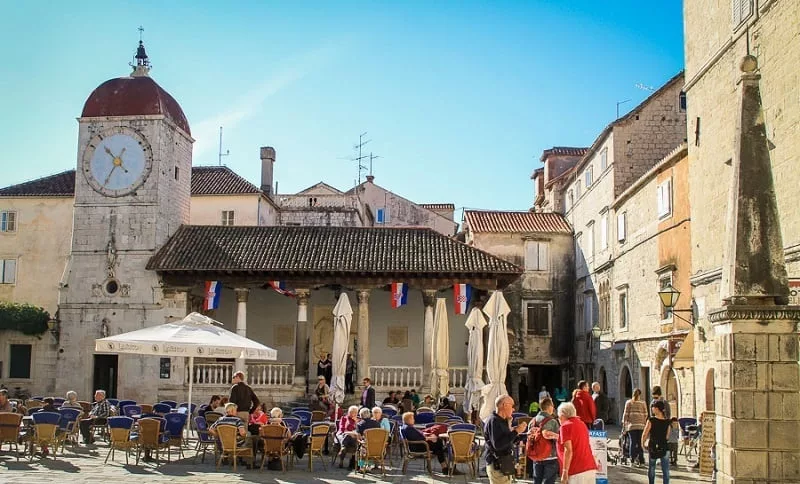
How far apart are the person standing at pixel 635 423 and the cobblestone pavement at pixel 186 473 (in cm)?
48

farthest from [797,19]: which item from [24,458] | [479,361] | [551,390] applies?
[551,390]

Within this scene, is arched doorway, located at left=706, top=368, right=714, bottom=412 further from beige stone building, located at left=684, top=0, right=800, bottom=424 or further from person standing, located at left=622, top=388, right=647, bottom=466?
person standing, located at left=622, top=388, right=647, bottom=466

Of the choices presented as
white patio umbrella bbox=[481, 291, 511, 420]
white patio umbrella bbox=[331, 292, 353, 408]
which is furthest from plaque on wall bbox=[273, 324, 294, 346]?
white patio umbrella bbox=[481, 291, 511, 420]

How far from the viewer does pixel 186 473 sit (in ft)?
46.5

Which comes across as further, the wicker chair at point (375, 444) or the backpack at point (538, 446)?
the wicker chair at point (375, 444)

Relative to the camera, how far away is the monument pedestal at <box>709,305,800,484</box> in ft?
31.0

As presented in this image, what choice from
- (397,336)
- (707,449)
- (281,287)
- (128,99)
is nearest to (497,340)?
(707,449)

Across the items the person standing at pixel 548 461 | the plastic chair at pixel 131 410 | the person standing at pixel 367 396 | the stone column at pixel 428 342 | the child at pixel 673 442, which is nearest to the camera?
the person standing at pixel 548 461

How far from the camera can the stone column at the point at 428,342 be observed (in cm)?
2678

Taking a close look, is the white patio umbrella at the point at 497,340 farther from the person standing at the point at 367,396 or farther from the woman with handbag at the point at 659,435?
the woman with handbag at the point at 659,435

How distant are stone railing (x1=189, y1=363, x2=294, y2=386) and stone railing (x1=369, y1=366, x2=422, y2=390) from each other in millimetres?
2803

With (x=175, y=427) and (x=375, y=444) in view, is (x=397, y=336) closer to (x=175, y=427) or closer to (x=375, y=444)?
(x=175, y=427)

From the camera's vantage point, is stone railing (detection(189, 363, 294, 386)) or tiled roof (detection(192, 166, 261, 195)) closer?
stone railing (detection(189, 363, 294, 386))

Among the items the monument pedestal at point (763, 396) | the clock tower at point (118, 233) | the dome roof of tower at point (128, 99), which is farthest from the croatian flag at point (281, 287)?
the monument pedestal at point (763, 396)
